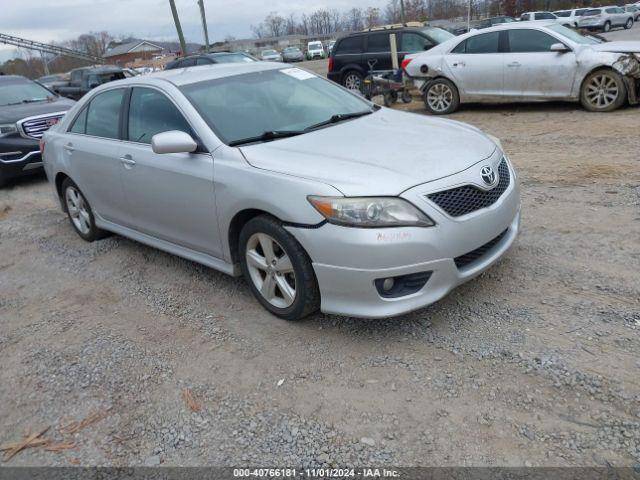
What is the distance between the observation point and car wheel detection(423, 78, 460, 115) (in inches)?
407

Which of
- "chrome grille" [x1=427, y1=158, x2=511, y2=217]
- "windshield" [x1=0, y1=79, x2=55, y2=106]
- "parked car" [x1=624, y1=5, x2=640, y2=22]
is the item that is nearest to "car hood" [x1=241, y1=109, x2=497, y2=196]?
"chrome grille" [x1=427, y1=158, x2=511, y2=217]

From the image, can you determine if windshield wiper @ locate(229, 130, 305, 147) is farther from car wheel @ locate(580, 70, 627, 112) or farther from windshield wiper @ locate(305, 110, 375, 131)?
car wheel @ locate(580, 70, 627, 112)

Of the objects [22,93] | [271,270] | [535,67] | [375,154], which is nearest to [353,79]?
[535,67]

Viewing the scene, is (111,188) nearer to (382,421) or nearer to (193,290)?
(193,290)

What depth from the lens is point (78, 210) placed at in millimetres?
5656

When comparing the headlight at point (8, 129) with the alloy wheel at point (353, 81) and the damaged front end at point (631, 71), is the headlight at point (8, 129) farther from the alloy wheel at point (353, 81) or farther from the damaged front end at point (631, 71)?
the damaged front end at point (631, 71)

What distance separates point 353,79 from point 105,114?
986 centimetres

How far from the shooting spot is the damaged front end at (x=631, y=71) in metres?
8.36

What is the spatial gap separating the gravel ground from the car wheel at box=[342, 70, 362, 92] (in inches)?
379

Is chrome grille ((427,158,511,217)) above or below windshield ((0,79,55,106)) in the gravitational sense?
below

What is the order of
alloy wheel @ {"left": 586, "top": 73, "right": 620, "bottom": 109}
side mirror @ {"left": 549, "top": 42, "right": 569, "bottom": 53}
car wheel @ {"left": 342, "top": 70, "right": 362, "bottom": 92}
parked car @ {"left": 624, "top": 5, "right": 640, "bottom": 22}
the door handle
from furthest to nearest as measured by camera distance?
parked car @ {"left": 624, "top": 5, "right": 640, "bottom": 22}
car wheel @ {"left": 342, "top": 70, "right": 362, "bottom": 92}
side mirror @ {"left": 549, "top": 42, "right": 569, "bottom": 53}
alloy wheel @ {"left": 586, "top": 73, "right": 620, "bottom": 109}
the door handle

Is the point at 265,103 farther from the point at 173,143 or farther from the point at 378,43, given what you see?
the point at 378,43

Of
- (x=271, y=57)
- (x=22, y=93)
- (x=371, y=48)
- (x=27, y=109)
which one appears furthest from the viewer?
(x=271, y=57)

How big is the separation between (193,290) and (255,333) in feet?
3.11
